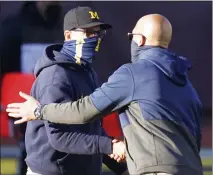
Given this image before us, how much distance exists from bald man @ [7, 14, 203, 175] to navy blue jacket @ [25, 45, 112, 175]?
9.5 inches

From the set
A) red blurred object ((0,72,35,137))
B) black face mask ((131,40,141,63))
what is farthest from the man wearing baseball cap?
red blurred object ((0,72,35,137))

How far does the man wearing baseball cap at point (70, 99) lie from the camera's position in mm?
4242

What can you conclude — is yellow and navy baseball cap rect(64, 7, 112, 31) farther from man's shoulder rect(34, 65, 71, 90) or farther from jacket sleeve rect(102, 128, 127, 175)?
jacket sleeve rect(102, 128, 127, 175)

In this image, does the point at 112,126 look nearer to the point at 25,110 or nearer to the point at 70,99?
the point at 70,99

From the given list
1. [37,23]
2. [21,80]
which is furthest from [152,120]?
[37,23]

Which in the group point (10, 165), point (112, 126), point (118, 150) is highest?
point (118, 150)

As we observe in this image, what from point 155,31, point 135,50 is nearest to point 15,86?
point 135,50

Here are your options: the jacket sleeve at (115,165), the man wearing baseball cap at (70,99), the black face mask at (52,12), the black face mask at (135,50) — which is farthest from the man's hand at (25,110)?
the black face mask at (52,12)

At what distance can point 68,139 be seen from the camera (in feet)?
13.9

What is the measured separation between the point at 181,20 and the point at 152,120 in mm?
9193

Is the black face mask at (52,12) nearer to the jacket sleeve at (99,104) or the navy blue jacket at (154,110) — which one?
the jacket sleeve at (99,104)

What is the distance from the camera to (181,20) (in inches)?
504

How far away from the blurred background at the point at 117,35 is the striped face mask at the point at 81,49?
430cm

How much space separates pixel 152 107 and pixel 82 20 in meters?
1.05
